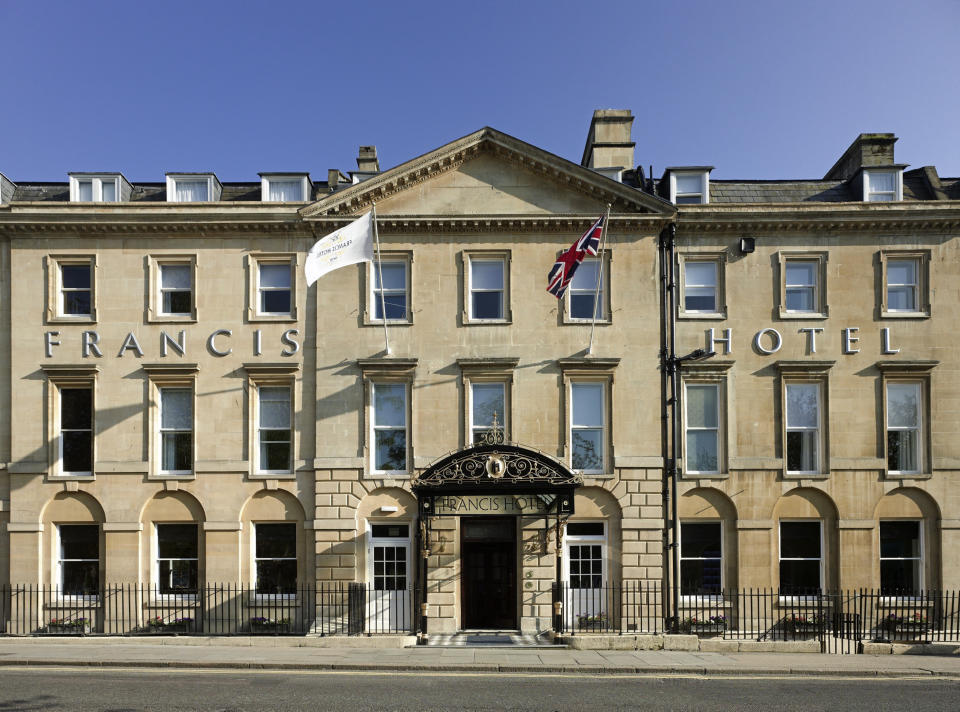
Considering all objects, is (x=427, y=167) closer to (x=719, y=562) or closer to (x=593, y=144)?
(x=593, y=144)

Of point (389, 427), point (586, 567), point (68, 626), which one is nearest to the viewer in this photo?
point (68, 626)

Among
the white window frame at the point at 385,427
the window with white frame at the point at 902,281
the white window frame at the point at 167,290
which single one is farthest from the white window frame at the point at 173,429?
the window with white frame at the point at 902,281

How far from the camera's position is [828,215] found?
22.7m

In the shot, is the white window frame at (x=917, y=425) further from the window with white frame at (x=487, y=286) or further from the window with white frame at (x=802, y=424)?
the window with white frame at (x=487, y=286)

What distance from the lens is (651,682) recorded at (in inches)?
603

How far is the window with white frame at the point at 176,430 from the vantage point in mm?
22625

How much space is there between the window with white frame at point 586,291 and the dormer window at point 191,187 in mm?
11475

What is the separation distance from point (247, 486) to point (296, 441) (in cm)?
188

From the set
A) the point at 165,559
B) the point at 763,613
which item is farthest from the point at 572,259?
the point at 165,559

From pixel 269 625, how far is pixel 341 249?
10533 mm

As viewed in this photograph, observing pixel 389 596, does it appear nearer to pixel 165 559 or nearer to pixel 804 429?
pixel 165 559

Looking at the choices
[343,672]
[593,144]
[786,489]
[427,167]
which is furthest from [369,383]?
[786,489]

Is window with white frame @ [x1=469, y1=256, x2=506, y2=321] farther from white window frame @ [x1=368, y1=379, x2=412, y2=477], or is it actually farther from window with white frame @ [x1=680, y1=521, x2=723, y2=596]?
window with white frame @ [x1=680, y1=521, x2=723, y2=596]

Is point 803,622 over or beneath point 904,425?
beneath
